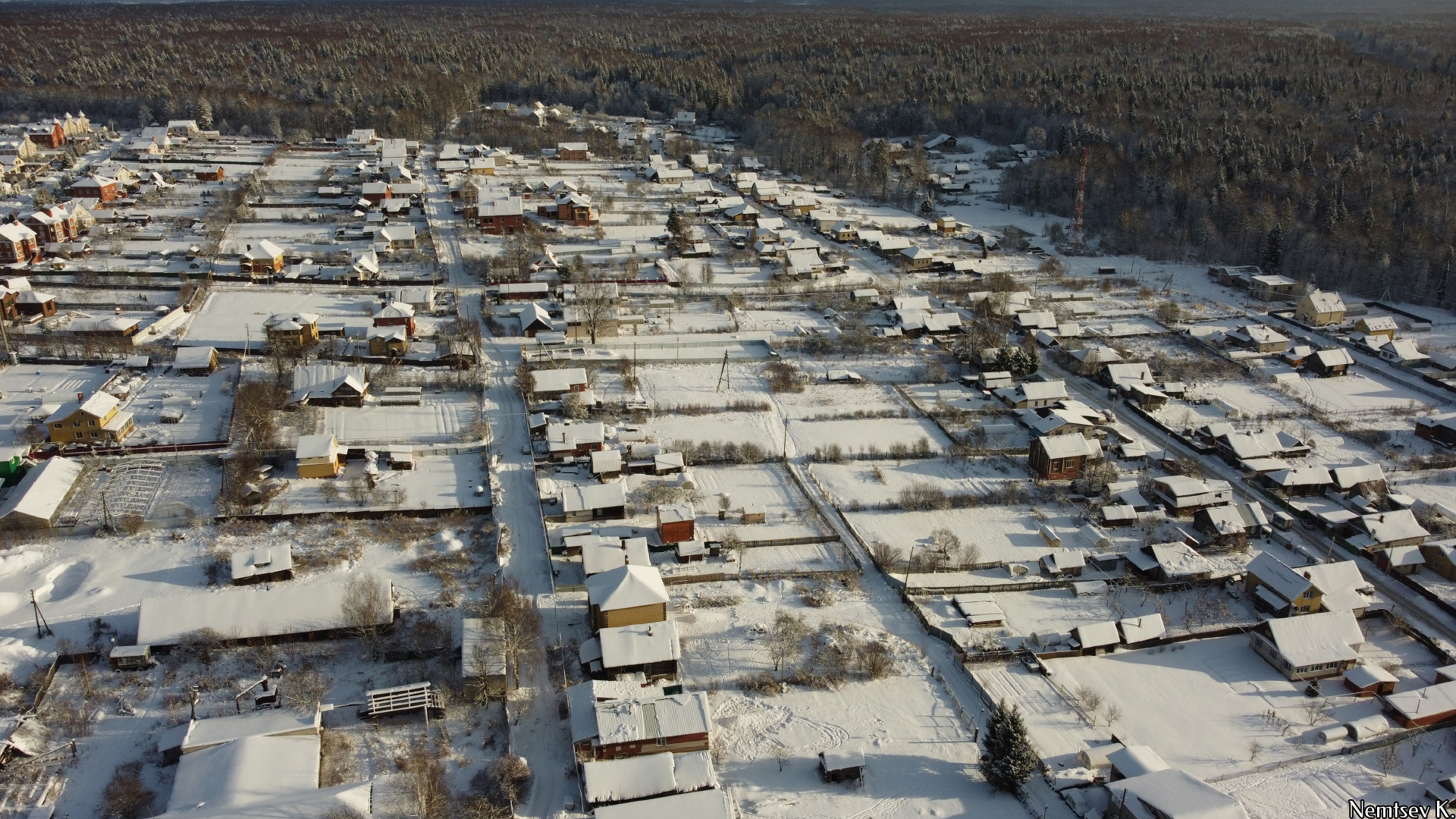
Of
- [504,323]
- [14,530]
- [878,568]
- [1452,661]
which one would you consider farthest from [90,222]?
[1452,661]

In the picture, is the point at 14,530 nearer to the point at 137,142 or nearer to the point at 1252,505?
the point at 1252,505

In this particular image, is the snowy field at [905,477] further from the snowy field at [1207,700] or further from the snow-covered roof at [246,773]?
the snow-covered roof at [246,773]

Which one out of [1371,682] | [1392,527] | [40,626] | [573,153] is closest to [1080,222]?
[1392,527]

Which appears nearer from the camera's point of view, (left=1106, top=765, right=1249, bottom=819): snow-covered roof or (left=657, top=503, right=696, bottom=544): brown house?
(left=1106, top=765, right=1249, bottom=819): snow-covered roof

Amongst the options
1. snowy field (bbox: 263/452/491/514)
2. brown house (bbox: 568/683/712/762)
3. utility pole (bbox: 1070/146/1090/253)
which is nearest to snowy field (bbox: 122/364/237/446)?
snowy field (bbox: 263/452/491/514)

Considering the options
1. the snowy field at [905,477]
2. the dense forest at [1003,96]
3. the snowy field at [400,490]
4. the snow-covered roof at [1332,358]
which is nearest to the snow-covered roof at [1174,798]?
the snowy field at [905,477]

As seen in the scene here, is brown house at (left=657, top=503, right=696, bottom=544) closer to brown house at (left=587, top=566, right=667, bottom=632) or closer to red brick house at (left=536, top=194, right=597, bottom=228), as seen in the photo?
brown house at (left=587, top=566, right=667, bottom=632)

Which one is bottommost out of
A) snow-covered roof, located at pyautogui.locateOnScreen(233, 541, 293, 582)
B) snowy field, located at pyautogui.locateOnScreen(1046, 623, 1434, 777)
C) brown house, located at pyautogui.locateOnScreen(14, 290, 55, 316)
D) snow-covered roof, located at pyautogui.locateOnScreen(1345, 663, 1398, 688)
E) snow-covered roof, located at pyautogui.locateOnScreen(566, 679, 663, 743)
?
snowy field, located at pyautogui.locateOnScreen(1046, 623, 1434, 777)
